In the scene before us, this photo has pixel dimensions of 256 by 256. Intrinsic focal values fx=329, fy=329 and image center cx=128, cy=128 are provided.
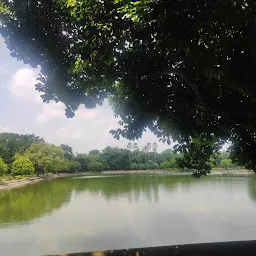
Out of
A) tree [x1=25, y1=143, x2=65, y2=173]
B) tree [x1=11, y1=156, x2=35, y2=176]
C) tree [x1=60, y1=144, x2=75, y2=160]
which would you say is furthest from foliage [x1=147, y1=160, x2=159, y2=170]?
tree [x1=11, y1=156, x2=35, y2=176]

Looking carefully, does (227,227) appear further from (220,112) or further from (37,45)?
(37,45)

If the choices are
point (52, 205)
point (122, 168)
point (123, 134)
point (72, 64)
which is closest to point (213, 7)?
point (72, 64)

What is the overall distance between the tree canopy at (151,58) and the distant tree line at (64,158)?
113ft

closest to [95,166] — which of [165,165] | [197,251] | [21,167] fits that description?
[165,165]

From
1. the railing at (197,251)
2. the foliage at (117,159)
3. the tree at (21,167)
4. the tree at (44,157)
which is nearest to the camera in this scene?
the railing at (197,251)

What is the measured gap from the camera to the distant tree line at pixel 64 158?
171 ft

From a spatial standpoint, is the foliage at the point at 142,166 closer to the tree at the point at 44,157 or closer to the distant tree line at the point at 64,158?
the distant tree line at the point at 64,158

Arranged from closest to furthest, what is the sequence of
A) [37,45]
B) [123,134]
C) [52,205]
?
[37,45] < [123,134] < [52,205]

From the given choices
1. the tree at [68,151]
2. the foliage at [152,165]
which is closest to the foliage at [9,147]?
the tree at [68,151]

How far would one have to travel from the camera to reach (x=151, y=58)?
5.58 meters

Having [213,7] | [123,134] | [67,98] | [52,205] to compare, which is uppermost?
[213,7]

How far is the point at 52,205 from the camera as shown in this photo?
66.9ft

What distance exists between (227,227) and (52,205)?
11.4 m

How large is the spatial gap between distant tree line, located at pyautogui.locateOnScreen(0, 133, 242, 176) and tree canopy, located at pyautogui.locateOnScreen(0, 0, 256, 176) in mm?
34307
